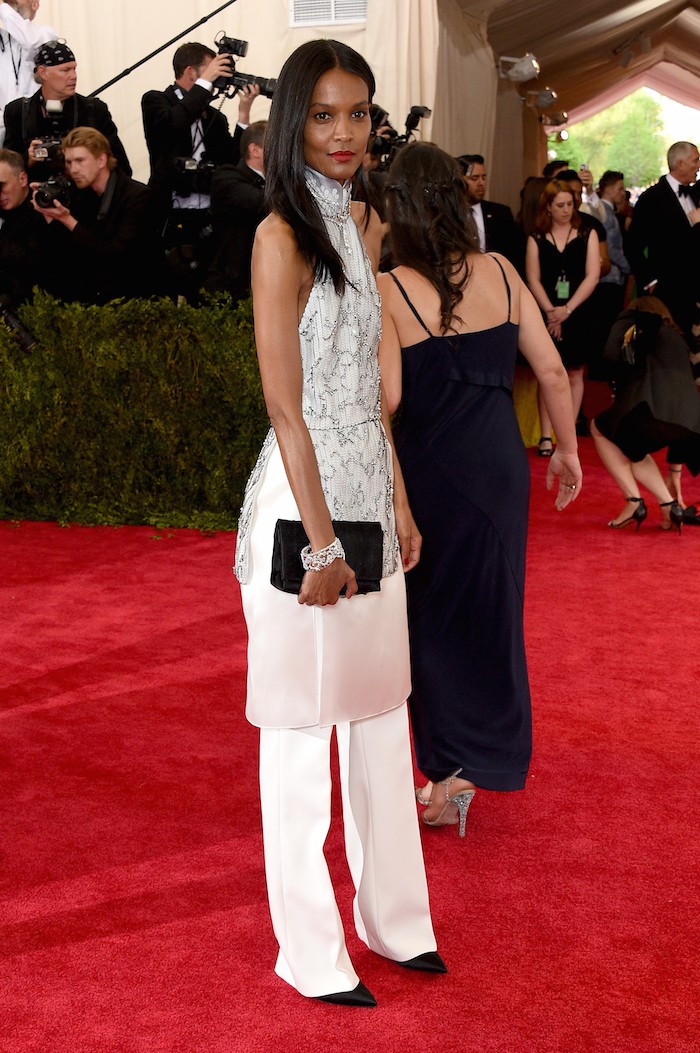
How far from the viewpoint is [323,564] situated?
2098 mm

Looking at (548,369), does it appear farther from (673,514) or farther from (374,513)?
(673,514)

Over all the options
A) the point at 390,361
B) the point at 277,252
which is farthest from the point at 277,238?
the point at 390,361

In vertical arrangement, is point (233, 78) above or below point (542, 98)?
below

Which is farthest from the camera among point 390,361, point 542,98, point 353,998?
point 542,98

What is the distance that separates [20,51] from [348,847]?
6.83m

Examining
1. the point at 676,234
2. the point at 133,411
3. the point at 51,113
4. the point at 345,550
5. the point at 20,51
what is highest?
the point at 20,51

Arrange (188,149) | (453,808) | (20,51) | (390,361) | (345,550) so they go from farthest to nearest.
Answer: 1. (20,51)
2. (188,149)
3. (453,808)
4. (390,361)
5. (345,550)

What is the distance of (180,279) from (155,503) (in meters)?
1.38

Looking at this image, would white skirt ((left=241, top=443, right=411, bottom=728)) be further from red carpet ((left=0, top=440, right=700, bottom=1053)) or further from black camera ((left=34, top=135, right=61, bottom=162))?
black camera ((left=34, top=135, right=61, bottom=162))

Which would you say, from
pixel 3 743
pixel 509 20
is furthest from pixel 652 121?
pixel 3 743

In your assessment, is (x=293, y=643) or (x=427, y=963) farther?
(x=427, y=963)

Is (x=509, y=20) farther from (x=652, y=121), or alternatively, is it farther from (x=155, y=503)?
(x=652, y=121)

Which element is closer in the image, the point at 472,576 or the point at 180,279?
the point at 472,576

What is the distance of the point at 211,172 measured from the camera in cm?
720
